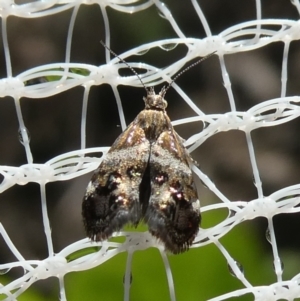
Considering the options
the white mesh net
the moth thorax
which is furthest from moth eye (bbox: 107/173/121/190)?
the white mesh net

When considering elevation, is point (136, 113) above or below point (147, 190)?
above

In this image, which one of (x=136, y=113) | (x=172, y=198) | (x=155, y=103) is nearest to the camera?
(x=172, y=198)

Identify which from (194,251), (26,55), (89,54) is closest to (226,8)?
(89,54)

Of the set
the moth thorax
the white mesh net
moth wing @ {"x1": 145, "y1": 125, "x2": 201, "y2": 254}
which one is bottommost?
moth wing @ {"x1": 145, "y1": 125, "x2": 201, "y2": 254}

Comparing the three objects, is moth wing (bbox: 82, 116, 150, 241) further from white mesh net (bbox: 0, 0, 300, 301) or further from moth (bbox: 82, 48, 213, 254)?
white mesh net (bbox: 0, 0, 300, 301)

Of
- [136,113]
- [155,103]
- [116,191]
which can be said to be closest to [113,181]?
[116,191]

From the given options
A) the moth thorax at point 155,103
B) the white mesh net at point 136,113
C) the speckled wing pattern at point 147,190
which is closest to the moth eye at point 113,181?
the speckled wing pattern at point 147,190

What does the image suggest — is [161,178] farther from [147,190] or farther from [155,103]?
[155,103]

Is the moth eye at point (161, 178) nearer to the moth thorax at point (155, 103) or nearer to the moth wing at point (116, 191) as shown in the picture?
the moth wing at point (116, 191)

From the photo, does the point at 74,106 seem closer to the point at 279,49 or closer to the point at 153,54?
the point at 153,54
